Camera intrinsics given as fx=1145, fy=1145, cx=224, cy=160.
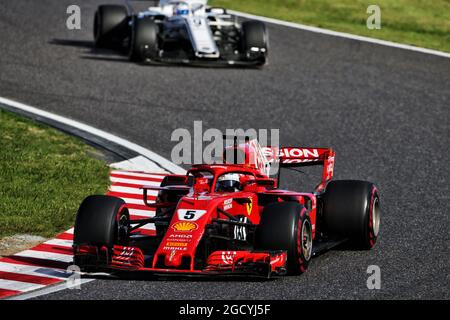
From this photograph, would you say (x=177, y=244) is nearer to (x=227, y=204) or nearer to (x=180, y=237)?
(x=180, y=237)

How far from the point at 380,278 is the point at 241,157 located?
2041mm

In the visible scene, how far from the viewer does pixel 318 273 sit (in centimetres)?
1030

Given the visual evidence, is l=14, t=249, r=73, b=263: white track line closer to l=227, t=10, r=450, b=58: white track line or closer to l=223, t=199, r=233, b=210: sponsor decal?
l=223, t=199, r=233, b=210: sponsor decal

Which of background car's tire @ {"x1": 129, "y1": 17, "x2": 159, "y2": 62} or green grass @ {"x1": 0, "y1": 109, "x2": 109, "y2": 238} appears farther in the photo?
background car's tire @ {"x1": 129, "y1": 17, "x2": 159, "y2": 62}

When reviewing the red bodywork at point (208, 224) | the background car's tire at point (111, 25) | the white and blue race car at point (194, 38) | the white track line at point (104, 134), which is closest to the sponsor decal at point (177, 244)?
the red bodywork at point (208, 224)

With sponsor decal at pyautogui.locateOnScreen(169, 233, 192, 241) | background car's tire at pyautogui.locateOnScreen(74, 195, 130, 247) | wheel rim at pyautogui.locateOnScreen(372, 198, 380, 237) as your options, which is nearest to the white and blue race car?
wheel rim at pyautogui.locateOnScreen(372, 198, 380, 237)

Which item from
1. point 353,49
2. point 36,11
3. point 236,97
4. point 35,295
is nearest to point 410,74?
point 353,49

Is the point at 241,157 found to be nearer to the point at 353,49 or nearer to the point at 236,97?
the point at 236,97

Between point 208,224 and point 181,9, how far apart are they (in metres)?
12.3

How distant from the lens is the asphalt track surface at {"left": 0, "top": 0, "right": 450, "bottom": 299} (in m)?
10.0

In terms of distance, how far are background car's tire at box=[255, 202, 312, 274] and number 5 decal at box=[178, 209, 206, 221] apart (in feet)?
1.75

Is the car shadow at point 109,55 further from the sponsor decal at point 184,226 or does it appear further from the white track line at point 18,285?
the white track line at point 18,285

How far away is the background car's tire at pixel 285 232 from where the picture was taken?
9961 millimetres

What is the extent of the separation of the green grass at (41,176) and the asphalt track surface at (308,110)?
1.30 m
